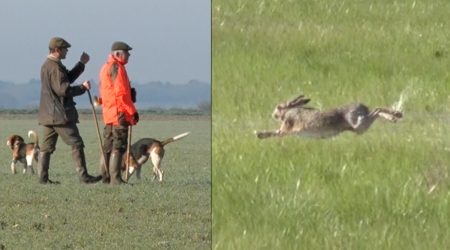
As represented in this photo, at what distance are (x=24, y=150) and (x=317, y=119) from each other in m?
7.39

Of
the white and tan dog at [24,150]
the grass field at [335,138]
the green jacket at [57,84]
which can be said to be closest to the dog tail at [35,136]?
the white and tan dog at [24,150]

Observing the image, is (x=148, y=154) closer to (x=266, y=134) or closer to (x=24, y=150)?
(x=24, y=150)

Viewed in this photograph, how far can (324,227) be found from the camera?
267 inches

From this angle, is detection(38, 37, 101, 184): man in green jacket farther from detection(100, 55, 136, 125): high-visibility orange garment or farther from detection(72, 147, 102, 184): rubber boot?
detection(100, 55, 136, 125): high-visibility orange garment

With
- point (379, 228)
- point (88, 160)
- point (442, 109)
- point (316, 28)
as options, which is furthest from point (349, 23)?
point (88, 160)

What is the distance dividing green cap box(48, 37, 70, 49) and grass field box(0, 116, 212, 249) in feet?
4.16

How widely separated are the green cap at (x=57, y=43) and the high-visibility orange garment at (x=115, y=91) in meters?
0.38

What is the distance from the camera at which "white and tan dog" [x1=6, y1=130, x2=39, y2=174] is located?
13.4 m

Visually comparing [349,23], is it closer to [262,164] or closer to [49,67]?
[262,164]

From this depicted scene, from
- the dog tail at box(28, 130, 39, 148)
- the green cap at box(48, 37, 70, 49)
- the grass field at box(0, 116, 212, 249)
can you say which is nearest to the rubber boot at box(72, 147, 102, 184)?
the grass field at box(0, 116, 212, 249)

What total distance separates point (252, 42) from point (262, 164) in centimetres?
71

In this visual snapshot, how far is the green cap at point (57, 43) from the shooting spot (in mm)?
9453

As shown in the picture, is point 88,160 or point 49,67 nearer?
point 49,67

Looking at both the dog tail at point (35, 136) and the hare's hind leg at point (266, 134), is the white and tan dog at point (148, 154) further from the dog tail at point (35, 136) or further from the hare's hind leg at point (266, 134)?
the hare's hind leg at point (266, 134)
